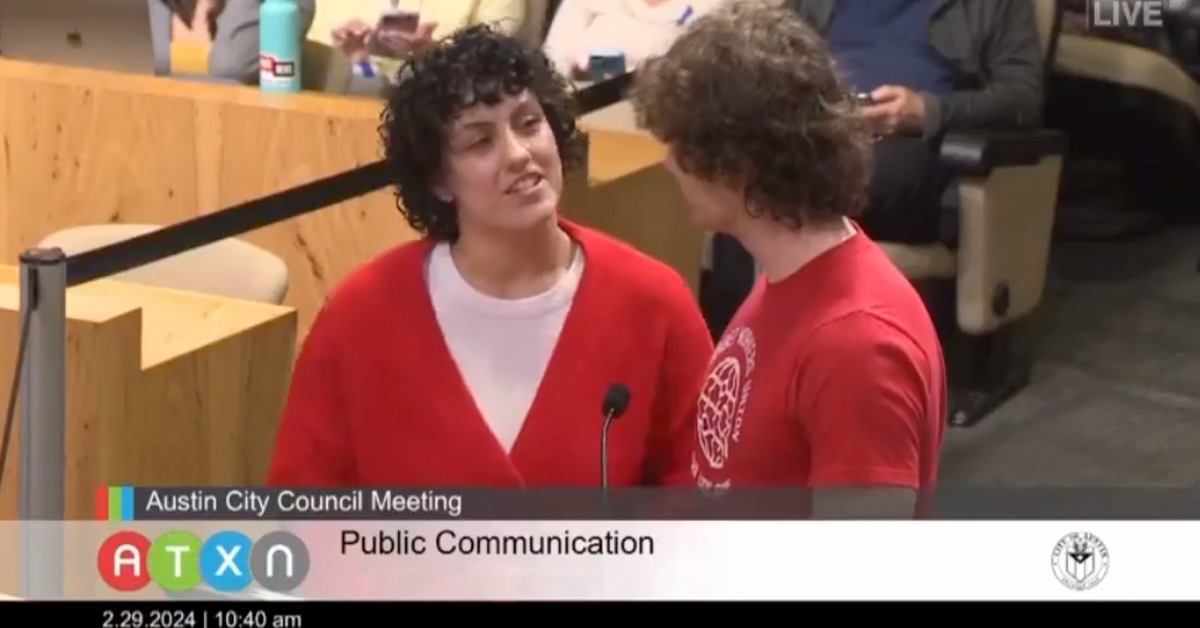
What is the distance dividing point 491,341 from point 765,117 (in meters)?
0.30

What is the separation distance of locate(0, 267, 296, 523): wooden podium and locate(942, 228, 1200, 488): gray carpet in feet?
2.90

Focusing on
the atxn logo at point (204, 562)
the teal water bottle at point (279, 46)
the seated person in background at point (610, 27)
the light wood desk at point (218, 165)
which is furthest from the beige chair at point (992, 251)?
the atxn logo at point (204, 562)

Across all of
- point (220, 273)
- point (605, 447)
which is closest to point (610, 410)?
point (605, 447)

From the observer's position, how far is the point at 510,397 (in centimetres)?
127

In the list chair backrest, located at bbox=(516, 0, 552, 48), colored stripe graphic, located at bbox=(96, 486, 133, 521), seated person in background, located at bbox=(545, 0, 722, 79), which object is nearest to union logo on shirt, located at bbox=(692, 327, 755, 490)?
colored stripe graphic, located at bbox=(96, 486, 133, 521)

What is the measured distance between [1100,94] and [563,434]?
228cm

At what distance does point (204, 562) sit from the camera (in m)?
1.07

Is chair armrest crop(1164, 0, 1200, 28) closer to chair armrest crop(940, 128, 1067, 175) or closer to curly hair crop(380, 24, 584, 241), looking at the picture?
chair armrest crop(940, 128, 1067, 175)

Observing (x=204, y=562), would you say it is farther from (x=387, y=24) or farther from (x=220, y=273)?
(x=387, y=24)

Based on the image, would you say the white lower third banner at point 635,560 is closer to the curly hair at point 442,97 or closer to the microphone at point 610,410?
the microphone at point 610,410

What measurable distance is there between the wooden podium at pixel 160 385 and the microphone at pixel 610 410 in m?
0.41
